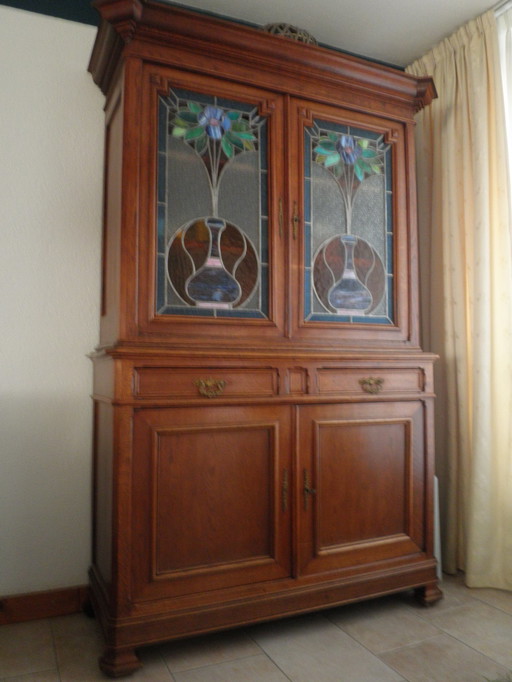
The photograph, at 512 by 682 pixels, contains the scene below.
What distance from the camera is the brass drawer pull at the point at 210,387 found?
1.78m

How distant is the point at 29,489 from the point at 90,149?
4.47 feet

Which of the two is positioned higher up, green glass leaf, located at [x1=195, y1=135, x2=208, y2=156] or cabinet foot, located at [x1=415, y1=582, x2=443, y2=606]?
green glass leaf, located at [x1=195, y1=135, x2=208, y2=156]

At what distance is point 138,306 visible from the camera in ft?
5.81

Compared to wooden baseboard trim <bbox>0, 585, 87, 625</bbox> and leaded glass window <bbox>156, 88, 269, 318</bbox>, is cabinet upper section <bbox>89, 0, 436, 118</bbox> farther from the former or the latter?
wooden baseboard trim <bbox>0, 585, 87, 625</bbox>

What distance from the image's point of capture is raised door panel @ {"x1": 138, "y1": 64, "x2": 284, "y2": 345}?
1.82 m

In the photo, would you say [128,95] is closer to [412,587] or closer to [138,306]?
[138,306]

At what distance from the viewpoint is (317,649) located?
1780mm

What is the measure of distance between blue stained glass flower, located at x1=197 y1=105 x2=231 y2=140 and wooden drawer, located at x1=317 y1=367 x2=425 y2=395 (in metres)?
0.93

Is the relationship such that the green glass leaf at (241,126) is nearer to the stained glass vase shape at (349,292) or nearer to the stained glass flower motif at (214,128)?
the stained glass flower motif at (214,128)

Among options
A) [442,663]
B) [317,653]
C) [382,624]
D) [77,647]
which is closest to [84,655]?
[77,647]

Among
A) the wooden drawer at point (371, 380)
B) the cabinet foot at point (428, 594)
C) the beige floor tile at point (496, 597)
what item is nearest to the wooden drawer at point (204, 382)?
the wooden drawer at point (371, 380)

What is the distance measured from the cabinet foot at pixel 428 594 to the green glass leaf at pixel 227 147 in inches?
70.5

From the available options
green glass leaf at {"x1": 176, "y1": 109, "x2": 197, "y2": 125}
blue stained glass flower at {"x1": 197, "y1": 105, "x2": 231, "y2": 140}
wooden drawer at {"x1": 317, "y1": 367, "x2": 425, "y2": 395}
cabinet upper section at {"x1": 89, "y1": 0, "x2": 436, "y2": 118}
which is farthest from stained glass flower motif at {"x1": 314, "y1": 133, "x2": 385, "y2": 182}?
wooden drawer at {"x1": 317, "y1": 367, "x2": 425, "y2": 395}

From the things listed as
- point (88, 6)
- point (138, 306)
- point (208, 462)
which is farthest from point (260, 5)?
point (208, 462)
